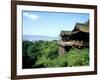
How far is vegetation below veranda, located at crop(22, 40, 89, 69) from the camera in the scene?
6.67 feet

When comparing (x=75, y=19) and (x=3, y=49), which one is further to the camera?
(x=75, y=19)

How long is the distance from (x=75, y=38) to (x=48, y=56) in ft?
1.11

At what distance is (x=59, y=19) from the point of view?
212 cm

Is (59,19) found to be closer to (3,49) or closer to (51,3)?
(51,3)

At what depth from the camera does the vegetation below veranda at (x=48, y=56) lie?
2.03 meters

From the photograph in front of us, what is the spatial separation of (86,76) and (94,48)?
305mm

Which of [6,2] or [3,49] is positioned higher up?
[6,2]

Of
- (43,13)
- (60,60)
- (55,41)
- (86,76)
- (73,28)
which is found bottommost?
(86,76)

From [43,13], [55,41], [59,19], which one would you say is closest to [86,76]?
[55,41]

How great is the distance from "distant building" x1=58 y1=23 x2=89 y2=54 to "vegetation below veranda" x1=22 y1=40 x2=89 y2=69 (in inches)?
1.7

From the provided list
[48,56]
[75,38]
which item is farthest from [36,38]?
[75,38]

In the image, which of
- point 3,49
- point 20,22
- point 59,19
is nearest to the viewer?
point 3,49

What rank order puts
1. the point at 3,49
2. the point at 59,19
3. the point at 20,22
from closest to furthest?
the point at 3,49 → the point at 20,22 → the point at 59,19

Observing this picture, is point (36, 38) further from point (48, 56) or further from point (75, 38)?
point (75, 38)
